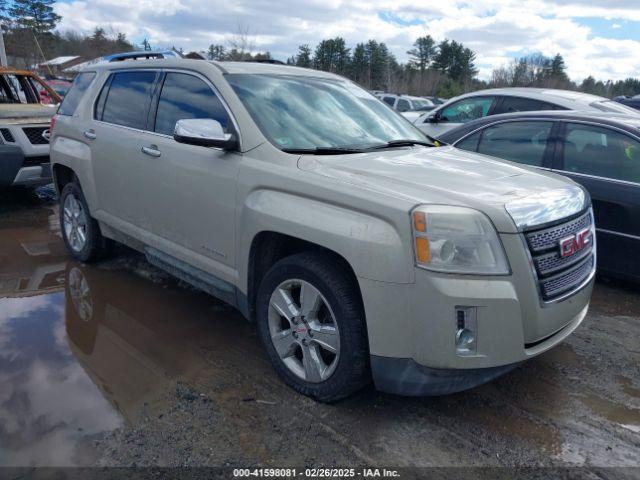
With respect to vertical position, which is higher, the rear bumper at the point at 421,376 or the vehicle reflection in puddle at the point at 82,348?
the rear bumper at the point at 421,376

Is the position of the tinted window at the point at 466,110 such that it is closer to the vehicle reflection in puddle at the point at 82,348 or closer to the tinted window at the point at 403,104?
the vehicle reflection in puddle at the point at 82,348

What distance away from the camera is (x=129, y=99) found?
464 cm

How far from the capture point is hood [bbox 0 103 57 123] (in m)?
7.81

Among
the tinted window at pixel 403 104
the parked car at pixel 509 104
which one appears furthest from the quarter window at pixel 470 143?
the tinted window at pixel 403 104

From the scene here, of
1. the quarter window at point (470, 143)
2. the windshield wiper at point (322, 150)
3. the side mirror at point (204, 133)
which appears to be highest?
the side mirror at point (204, 133)

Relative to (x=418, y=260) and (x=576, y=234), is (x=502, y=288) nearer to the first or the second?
(x=418, y=260)

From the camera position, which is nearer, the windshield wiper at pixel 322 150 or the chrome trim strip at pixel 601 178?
the windshield wiper at pixel 322 150

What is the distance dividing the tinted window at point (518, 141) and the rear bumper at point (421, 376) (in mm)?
3289

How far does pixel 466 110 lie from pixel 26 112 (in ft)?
22.6

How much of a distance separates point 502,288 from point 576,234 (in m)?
0.80

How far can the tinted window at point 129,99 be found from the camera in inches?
174

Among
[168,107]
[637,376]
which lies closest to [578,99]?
[637,376]

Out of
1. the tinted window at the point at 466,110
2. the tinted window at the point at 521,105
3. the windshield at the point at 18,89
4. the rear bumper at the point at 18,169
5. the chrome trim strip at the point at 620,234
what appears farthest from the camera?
the windshield at the point at 18,89

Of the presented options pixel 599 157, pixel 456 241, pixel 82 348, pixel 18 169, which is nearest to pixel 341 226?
pixel 456 241
